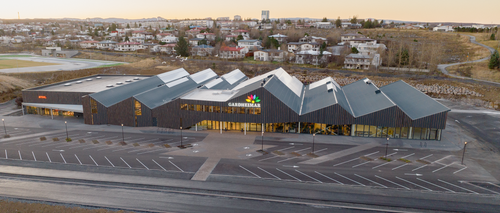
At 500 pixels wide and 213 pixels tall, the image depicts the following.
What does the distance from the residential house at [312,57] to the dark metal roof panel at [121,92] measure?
2396 inches

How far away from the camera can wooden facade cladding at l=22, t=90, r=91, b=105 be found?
54062 mm

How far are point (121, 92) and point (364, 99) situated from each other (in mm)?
44305

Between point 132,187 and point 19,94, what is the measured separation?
2403 inches

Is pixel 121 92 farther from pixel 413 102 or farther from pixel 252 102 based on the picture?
pixel 413 102

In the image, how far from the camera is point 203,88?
5497cm

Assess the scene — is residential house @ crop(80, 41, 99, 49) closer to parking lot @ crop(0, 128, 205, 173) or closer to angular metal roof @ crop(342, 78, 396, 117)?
parking lot @ crop(0, 128, 205, 173)

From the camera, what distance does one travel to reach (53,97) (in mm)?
54562

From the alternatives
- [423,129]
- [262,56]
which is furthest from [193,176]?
[262,56]

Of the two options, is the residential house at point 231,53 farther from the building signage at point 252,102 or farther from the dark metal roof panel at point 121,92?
the building signage at point 252,102

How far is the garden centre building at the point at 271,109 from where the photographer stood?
41719 mm

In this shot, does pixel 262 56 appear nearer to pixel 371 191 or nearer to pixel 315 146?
pixel 315 146

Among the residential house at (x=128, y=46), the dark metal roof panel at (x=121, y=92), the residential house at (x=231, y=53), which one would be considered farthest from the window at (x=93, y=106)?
the residential house at (x=128, y=46)

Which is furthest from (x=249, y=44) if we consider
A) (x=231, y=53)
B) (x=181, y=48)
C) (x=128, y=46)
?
(x=128, y=46)

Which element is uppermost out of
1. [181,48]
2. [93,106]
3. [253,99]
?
[181,48]
